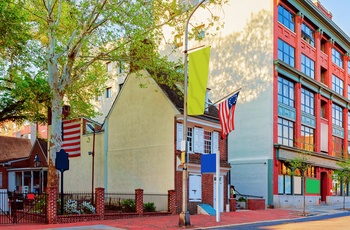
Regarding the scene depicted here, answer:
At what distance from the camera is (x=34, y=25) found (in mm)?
28125

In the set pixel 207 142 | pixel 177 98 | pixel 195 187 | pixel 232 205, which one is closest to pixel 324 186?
pixel 232 205

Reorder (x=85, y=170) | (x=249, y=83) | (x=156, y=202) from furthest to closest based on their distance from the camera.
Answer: (x=249, y=83), (x=85, y=170), (x=156, y=202)

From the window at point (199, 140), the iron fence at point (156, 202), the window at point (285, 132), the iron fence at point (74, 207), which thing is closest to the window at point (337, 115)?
the window at point (285, 132)

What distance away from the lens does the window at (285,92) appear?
36.9 m

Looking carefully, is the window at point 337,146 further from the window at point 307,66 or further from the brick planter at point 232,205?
the brick planter at point 232,205

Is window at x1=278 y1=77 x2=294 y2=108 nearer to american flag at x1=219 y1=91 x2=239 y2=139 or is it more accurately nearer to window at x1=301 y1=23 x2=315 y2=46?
window at x1=301 y1=23 x2=315 y2=46

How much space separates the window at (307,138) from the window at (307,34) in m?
8.49

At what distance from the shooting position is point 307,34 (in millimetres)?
41531

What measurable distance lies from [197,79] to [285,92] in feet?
65.7

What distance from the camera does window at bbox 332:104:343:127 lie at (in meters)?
46.7

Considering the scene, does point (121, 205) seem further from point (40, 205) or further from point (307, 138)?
point (307, 138)

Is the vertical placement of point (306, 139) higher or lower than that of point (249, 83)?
lower

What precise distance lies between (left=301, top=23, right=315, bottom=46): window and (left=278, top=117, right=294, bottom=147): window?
8840 millimetres

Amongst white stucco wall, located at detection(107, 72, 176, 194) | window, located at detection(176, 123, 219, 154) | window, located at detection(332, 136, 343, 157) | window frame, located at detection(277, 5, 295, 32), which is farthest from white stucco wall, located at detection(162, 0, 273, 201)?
window, located at detection(332, 136, 343, 157)
